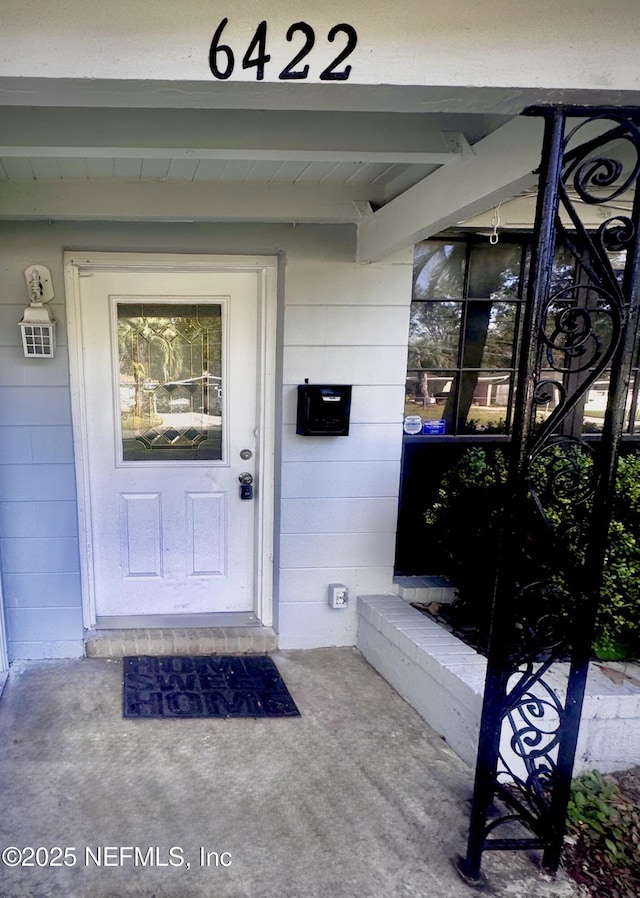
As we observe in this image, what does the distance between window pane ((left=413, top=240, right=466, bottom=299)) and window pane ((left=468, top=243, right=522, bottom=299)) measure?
67 mm

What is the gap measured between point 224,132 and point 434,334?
153 cm

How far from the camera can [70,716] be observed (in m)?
2.35

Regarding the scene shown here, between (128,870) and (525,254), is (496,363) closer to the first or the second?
(525,254)

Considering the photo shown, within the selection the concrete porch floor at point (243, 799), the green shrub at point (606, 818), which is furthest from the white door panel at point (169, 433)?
the green shrub at point (606, 818)

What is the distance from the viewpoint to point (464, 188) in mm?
1880

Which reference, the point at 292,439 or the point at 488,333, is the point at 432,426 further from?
the point at 292,439

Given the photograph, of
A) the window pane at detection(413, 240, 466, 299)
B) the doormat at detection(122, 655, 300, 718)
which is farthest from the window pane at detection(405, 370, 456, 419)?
the doormat at detection(122, 655, 300, 718)

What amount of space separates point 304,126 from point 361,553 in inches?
80.5

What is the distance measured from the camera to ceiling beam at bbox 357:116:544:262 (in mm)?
1613

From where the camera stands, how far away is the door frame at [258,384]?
2668 millimetres

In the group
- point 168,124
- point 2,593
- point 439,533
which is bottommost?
point 2,593

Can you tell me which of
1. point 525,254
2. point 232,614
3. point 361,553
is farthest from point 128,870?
point 525,254

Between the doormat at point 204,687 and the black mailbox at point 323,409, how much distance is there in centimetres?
125
